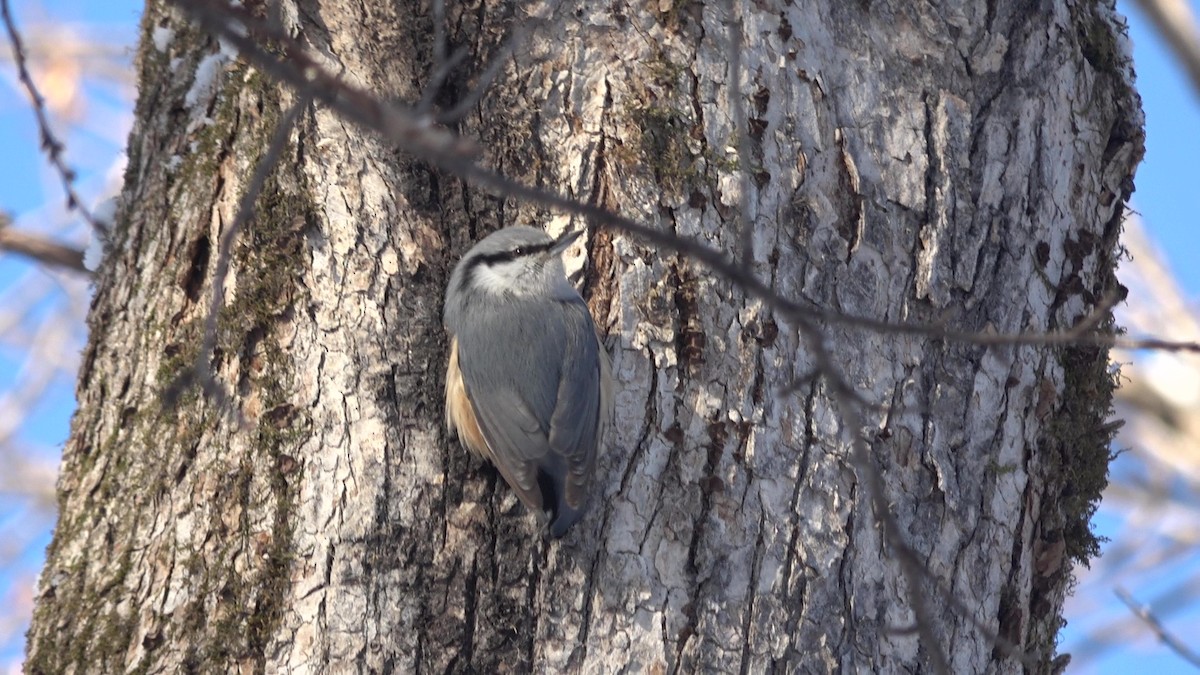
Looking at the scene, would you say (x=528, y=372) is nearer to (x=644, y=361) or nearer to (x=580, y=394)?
(x=580, y=394)

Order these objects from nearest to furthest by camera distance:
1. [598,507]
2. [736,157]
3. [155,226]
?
[598,507] < [736,157] < [155,226]

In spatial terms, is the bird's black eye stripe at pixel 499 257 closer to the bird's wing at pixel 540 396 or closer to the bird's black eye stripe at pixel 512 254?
the bird's black eye stripe at pixel 512 254

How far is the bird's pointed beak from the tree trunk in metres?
0.06

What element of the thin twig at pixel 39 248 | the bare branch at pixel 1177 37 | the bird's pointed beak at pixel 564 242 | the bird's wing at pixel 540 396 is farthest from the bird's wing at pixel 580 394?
the bare branch at pixel 1177 37

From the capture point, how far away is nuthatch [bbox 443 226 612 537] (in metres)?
2.79

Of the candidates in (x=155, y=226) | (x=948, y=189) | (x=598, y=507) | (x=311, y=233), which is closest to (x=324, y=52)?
(x=311, y=233)

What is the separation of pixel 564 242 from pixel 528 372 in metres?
0.37

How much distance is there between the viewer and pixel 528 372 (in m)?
3.14

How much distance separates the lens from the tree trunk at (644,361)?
2.66 m

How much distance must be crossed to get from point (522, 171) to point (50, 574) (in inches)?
63.6

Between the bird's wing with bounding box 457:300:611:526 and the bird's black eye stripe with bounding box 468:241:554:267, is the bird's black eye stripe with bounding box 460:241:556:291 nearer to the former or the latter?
the bird's black eye stripe with bounding box 468:241:554:267

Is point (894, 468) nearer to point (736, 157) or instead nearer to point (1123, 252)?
point (736, 157)

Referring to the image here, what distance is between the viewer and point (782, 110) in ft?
9.73

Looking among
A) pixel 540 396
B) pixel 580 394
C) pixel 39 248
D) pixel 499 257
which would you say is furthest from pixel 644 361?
pixel 39 248
